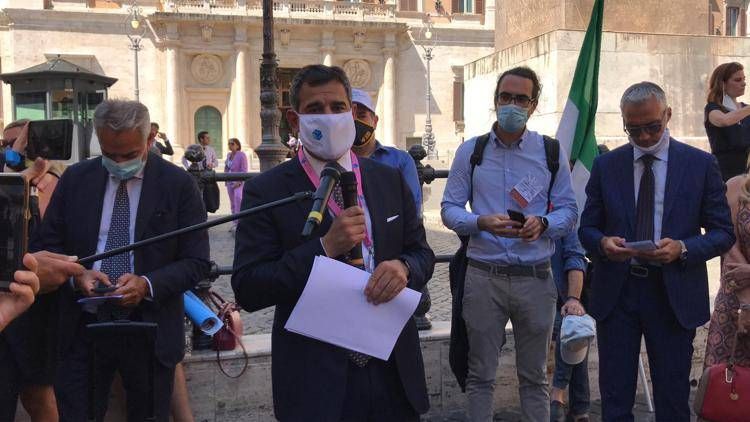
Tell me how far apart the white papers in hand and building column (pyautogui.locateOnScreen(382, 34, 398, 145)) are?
4222 centimetres

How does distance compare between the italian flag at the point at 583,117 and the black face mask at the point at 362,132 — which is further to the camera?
the italian flag at the point at 583,117

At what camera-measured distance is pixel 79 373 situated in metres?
3.45

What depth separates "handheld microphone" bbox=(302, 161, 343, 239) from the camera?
7.17ft

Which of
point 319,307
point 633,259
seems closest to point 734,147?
point 633,259

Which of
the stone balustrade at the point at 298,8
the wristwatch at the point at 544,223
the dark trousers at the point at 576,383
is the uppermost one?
the stone balustrade at the point at 298,8

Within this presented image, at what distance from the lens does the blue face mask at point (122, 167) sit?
3453mm

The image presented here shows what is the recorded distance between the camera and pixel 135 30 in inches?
1657

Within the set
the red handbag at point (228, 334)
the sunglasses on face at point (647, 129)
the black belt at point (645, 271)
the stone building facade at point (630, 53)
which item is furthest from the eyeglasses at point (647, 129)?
the stone building facade at point (630, 53)

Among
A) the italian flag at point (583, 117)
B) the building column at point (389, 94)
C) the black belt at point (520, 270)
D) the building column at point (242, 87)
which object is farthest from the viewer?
the building column at point (389, 94)

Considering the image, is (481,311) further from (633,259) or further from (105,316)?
(105,316)

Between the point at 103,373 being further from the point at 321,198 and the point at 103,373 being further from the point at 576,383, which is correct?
the point at 576,383

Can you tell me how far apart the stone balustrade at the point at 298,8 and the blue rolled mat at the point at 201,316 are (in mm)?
40328

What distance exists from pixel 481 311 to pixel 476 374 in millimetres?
347

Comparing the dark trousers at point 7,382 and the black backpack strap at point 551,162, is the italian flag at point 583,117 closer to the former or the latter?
the black backpack strap at point 551,162
